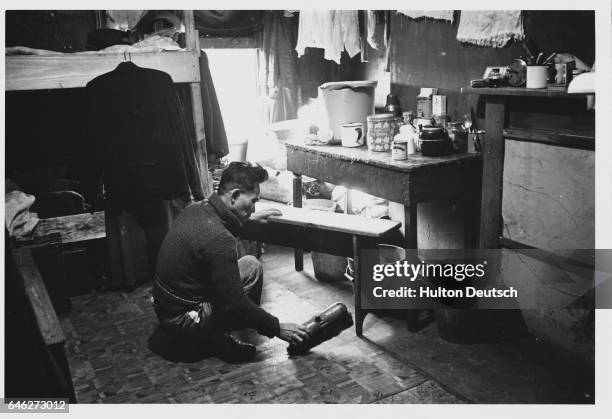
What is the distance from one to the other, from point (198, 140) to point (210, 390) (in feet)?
7.71

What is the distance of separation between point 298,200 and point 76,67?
83.4 inches

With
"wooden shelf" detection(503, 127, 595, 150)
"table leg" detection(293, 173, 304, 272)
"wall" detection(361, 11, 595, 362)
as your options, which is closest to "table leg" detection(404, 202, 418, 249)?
"wall" detection(361, 11, 595, 362)

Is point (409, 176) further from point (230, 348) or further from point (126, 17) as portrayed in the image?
point (126, 17)

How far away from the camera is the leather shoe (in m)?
3.66

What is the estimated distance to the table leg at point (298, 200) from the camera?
5.20m

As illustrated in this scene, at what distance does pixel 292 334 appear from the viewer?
11.7 ft

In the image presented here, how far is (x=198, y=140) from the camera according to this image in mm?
5016

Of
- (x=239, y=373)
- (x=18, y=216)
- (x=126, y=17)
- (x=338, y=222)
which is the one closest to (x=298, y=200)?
(x=338, y=222)

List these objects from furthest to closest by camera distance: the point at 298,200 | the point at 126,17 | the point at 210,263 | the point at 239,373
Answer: the point at 126,17
the point at 298,200
the point at 239,373
the point at 210,263

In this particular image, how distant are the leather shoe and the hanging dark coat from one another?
4.97 ft

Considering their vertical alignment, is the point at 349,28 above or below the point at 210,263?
above

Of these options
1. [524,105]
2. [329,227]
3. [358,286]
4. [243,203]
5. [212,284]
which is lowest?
[358,286]

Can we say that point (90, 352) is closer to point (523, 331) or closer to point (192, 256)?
point (192, 256)
